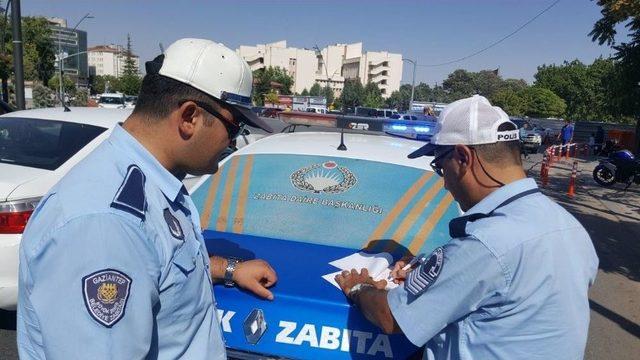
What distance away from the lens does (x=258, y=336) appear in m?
1.96

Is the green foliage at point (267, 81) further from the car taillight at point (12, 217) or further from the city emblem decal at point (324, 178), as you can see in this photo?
the city emblem decal at point (324, 178)

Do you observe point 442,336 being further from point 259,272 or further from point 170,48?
point 170,48

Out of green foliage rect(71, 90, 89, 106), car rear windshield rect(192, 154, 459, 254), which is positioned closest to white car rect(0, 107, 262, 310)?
car rear windshield rect(192, 154, 459, 254)

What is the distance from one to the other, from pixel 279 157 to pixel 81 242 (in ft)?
7.87

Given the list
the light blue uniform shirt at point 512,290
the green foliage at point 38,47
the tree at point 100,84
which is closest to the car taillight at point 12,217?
the light blue uniform shirt at point 512,290

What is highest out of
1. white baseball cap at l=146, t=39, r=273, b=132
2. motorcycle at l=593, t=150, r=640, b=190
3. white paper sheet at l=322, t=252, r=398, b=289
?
white baseball cap at l=146, t=39, r=273, b=132

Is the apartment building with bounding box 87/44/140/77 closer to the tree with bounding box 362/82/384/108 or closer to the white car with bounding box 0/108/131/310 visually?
the tree with bounding box 362/82/384/108

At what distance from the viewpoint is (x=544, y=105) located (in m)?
66.8

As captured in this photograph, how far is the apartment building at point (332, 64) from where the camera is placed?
116 meters

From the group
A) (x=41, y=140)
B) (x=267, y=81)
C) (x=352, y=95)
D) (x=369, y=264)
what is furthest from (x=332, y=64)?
(x=369, y=264)

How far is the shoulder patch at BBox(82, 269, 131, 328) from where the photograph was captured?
1048 millimetres

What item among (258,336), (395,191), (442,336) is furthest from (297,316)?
(395,191)

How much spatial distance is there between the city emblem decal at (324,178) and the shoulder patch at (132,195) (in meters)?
1.85

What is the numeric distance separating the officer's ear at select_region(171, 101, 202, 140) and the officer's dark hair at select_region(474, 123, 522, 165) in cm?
93
